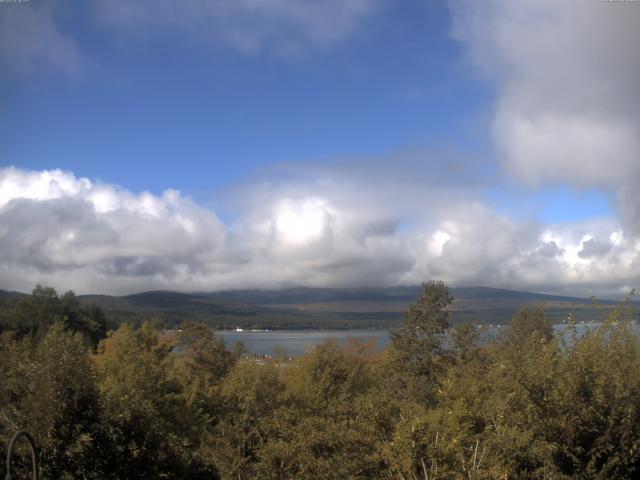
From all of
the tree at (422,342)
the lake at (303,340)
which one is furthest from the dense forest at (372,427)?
the tree at (422,342)

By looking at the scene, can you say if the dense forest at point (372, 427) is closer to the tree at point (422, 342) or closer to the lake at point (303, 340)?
the lake at point (303, 340)

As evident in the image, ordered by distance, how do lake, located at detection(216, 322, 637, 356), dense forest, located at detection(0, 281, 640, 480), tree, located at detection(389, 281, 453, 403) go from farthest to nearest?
1. tree, located at detection(389, 281, 453, 403)
2. lake, located at detection(216, 322, 637, 356)
3. dense forest, located at detection(0, 281, 640, 480)

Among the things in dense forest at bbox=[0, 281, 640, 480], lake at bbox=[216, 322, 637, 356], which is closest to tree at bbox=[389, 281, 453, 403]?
lake at bbox=[216, 322, 637, 356]

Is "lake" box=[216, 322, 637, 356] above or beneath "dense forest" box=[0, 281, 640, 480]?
beneath

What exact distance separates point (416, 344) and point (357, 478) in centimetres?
2889

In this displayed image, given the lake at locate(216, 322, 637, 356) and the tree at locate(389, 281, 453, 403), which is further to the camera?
the tree at locate(389, 281, 453, 403)

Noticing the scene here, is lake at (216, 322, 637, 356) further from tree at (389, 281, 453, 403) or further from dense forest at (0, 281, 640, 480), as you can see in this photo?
tree at (389, 281, 453, 403)

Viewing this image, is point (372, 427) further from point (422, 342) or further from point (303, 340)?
point (303, 340)

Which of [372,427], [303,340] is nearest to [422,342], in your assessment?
[372,427]

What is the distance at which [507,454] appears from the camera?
36.2ft

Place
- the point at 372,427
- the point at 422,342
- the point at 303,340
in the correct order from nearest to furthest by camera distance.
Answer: the point at 372,427
the point at 422,342
the point at 303,340

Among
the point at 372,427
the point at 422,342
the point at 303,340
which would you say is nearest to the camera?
the point at 372,427

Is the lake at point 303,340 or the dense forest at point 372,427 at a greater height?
the dense forest at point 372,427

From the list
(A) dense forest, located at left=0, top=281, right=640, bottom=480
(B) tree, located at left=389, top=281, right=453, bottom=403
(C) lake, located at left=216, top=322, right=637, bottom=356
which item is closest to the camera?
(A) dense forest, located at left=0, top=281, right=640, bottom=480
